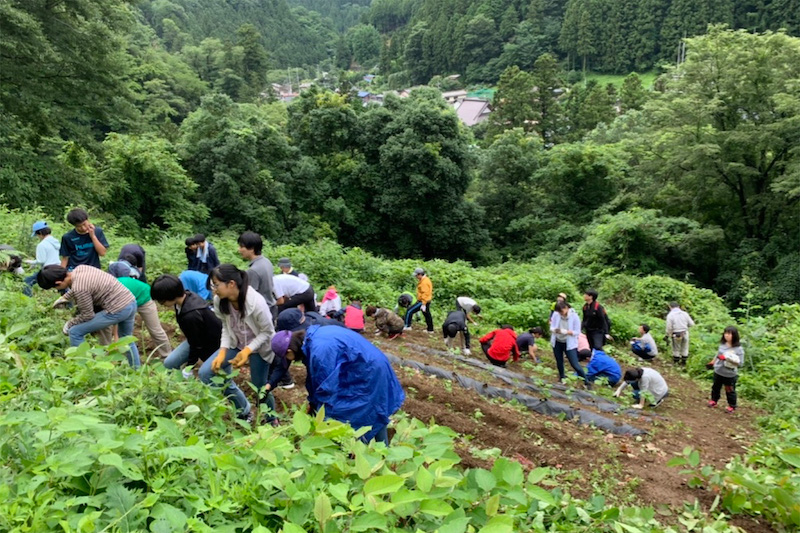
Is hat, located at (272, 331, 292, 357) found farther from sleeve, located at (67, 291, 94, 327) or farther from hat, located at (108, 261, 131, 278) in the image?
hat, located at (108, 261, 131, 278)

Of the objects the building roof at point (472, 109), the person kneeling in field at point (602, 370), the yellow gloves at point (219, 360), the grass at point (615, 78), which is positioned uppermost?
the grass at point (615, 78)

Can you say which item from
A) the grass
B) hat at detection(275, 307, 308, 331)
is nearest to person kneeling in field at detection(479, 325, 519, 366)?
hat at detection(275, 307, 308, 331)

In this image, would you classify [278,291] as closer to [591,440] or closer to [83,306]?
[83,306]

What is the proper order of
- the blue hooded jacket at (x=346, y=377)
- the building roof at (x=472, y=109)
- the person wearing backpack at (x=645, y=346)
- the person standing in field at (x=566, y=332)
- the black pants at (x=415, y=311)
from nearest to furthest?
the blue hooded jacket at (x=346, y=377), the person standing in field at (x=566, y=332), the person wearing backpack at (x=645, y=346), the black pants at (x=415, y=311), the building roof at (x=472, y=109)

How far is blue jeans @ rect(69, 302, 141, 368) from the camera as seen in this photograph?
4152mm

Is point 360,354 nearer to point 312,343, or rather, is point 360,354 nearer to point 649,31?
point 312,343

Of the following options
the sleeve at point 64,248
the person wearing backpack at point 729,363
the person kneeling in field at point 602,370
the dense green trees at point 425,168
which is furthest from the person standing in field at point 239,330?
the dense green trees at point 425,168

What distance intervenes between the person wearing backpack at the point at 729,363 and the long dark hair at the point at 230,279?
6.38m

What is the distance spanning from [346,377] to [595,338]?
6.07 metres

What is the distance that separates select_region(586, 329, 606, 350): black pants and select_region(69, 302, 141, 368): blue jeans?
6481mm

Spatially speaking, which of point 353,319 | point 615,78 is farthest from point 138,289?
point 615,78

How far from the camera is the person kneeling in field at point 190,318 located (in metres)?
3.99

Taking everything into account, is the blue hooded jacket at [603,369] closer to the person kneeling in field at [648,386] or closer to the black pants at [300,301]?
the person kneeling in field at [648,386]

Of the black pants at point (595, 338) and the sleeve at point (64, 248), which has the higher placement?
the sleeve at point (64, 248)
